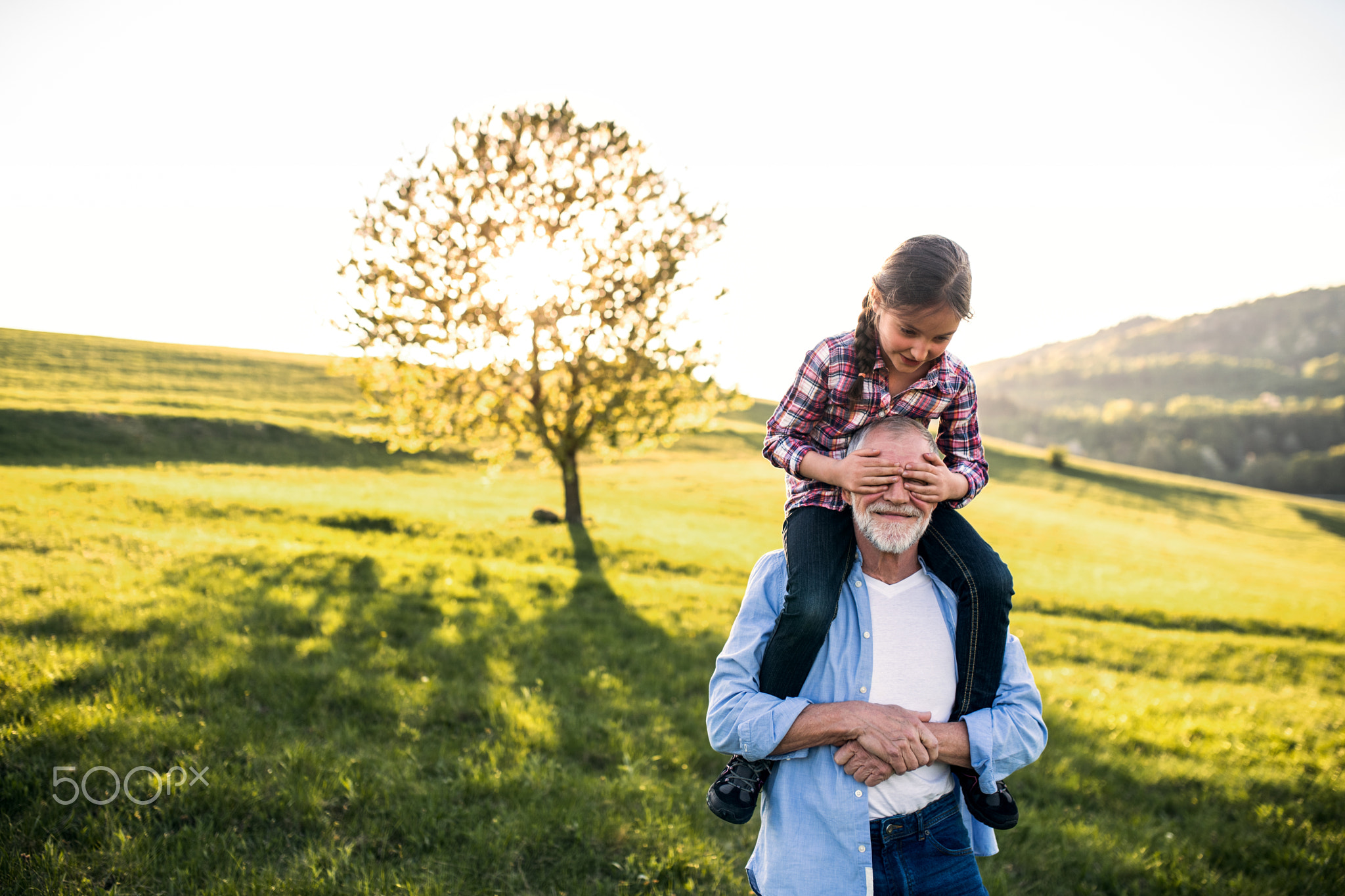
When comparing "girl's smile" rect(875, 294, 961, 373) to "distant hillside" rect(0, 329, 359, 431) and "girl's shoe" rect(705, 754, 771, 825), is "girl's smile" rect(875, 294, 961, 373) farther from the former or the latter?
"distant hillside" rect(0, 329, 359, 431)

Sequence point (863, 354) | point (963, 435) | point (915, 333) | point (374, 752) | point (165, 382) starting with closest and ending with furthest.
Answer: point (915, 333) → point (863, 354) → point (963, 435) → point (374, 752) → point (165, 382)

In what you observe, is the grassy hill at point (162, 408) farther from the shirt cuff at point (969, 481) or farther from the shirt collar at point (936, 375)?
the shirt cuff at point (969, 481)

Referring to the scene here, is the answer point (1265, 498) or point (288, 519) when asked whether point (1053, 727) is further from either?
point (1265, 498)

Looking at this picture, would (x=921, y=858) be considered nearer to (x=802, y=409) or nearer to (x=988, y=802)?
(x=988, y=802)

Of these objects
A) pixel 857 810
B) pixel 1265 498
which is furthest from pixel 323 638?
pixel 1265 498

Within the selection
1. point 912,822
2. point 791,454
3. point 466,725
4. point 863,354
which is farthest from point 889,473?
point 466,725

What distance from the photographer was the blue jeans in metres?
2.50

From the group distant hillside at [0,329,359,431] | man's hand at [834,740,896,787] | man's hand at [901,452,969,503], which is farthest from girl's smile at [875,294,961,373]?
distant hillside at [0,329,359,431]

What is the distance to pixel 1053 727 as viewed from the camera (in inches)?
279

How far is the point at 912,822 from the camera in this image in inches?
101

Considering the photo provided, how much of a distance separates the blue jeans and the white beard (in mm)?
1045

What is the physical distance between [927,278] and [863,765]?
6.26ft

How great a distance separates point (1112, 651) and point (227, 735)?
1357cm

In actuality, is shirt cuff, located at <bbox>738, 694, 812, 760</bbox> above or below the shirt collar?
below
